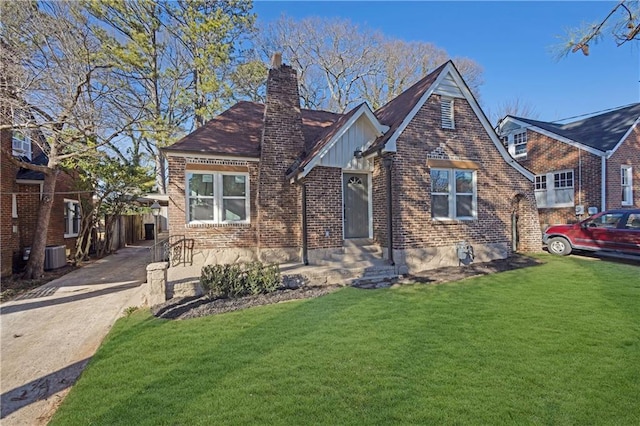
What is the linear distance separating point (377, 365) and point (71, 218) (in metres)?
17.0

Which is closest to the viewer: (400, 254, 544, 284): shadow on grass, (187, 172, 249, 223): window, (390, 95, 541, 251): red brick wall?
(400, 254, 544, 284): shadow on grass

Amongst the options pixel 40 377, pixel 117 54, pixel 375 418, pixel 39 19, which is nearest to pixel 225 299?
pixel 40 377

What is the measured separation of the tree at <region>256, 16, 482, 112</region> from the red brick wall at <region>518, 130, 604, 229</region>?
12906 millimetres

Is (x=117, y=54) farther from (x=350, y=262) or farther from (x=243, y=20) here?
(x=350, y=262)

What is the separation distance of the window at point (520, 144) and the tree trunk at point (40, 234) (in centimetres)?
2238

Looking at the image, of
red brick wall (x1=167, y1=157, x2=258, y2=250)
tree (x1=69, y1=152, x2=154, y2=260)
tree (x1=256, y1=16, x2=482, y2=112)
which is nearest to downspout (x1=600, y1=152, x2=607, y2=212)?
red brick wall (x1=167, y1=157, x2=258, y2=250)

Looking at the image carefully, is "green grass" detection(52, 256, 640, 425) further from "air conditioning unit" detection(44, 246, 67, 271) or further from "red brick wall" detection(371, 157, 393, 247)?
"air conditioning unit" detection(44, 246, 67, 271)

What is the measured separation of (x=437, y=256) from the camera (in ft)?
32.0

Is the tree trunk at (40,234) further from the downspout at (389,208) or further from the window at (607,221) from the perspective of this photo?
the window at (607,221)

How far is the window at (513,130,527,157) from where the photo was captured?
18469 millimetres

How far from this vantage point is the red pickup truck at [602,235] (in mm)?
9781

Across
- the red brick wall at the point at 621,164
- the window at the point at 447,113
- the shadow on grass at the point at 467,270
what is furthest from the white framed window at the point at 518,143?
the window at the point at 447,113

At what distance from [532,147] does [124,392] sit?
21.0 m

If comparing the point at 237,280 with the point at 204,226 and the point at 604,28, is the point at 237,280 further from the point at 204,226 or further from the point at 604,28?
the point at 604,28
